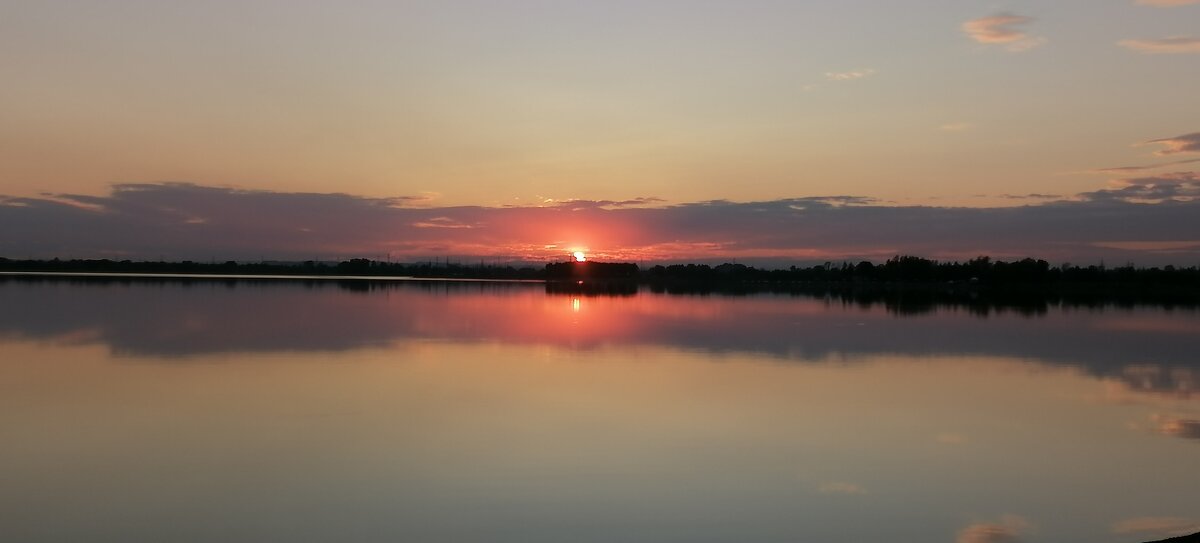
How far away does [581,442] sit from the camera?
9.38m

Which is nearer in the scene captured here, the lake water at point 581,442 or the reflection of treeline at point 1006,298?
the lake water at point 581,442

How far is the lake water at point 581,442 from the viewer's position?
6.76 metres

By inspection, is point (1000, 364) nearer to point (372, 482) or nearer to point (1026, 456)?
point (1026, 456)

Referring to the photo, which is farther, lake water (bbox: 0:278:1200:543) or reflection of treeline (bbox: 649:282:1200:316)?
reflection of treeline (bbox: 649:282:1200:316)

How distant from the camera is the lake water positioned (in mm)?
6762

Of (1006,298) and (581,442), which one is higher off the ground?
(581,442)

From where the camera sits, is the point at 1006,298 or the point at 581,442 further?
the point at 1006,298

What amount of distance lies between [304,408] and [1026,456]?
800 centimetres

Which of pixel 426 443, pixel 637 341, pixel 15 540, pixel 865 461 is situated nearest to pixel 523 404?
pixel 426 443

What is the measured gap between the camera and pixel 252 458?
8.37m

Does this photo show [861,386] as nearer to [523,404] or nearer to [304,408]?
[523,404]

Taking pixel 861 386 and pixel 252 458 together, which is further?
pixel 861 386

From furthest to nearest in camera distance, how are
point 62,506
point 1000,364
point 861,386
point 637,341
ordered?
point 637,341, point 1000,364, point 861,386, point 62,506

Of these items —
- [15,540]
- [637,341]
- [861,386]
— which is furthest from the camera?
[637,341]
